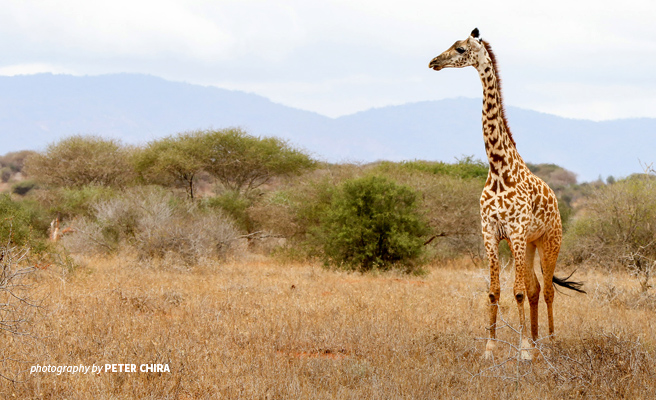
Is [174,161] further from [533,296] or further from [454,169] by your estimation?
[533,296]

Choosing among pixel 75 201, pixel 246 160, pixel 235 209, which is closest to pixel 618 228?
pixel 235 209

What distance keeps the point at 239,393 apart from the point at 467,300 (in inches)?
214

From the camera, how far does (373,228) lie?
1391cm

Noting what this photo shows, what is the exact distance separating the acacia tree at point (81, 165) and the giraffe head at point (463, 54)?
23.0 m

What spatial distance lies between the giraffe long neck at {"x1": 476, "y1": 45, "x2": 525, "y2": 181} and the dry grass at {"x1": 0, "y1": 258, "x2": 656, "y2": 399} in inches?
73.5

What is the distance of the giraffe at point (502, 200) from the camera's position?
6.13 m

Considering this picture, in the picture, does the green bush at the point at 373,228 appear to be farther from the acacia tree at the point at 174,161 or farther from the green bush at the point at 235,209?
the acacia tree at the point at 174,161

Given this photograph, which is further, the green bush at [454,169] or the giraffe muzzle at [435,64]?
the green bush at [454,169]

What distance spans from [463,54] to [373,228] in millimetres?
7952

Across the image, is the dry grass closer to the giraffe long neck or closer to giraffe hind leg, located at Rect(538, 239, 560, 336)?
giraffe hind leg, located at Rect(538, 239, 560, 336)

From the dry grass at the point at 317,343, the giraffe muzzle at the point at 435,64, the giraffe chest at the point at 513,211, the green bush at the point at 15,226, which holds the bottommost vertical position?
the dry grass at the point at 317,343

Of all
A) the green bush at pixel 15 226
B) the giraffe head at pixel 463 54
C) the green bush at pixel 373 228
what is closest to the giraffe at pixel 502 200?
the giraffe head at pixel 463 54

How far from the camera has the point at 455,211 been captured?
18.1 meters

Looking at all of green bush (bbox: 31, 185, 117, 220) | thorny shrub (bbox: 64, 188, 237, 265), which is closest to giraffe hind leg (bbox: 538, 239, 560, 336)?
thorny shrub (bbox: 64, 188, 237, 265)
